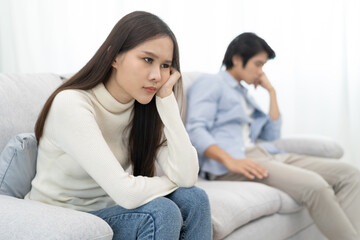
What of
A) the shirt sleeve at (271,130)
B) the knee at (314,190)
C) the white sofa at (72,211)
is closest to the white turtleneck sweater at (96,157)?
the white sofa at (72,211)

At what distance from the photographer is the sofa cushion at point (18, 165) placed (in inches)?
54.3

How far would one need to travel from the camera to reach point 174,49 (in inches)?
57.5

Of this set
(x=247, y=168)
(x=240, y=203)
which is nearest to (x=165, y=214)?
(x=240, y=203)

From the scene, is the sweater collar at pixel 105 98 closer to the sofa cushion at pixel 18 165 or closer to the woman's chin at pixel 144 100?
the woman's chin at pixel 144 100

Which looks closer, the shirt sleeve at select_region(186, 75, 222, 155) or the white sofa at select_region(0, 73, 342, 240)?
the white sofa at select_region(0, 73, 342, 240)

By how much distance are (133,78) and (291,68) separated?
254 cm

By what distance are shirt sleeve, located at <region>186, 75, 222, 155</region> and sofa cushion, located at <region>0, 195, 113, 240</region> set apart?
1.12m

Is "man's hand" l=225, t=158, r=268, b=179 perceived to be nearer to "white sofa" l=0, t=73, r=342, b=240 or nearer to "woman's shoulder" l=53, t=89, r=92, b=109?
"white sofa" l=0, t=73, r=342, b=240

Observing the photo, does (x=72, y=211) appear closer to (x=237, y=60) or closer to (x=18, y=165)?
(x=18, y=165)

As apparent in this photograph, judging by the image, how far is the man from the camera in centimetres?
202

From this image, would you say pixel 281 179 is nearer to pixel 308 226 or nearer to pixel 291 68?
pixel 308 226

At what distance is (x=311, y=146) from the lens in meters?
2.58

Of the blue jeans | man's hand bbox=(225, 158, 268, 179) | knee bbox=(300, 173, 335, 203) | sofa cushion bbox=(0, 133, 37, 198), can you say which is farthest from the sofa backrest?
knee bbox=(300, 173, 335, 203)

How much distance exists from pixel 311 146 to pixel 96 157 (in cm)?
164
